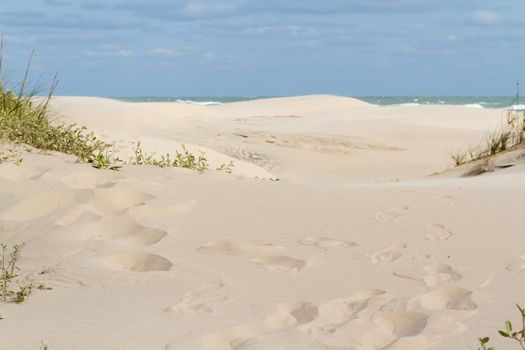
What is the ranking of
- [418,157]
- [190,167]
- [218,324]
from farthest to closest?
[418,157] < [190,167] < [218,324]

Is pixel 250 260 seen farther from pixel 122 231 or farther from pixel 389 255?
pixel 122 231

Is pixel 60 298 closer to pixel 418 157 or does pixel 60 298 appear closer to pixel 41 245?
pixel 41 245

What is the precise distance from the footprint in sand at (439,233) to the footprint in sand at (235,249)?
0.87 m

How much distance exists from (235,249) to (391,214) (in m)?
1.12

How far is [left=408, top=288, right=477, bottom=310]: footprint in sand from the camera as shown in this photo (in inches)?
129

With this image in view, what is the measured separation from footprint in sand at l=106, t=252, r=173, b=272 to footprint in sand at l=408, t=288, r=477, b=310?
126 centimetres

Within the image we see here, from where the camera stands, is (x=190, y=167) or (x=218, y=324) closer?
(x=218, y=324)

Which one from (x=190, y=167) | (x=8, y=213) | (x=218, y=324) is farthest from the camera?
(x=190, y=167)

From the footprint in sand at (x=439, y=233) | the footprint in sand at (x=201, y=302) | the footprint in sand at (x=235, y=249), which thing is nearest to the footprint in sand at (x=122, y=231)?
the footprint in sand at (x=235, y=249)

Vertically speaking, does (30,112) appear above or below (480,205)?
above

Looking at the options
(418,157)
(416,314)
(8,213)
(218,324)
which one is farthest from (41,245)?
(418,157)

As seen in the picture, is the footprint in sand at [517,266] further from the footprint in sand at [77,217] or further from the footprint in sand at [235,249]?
the footprint in sand at [77,217]

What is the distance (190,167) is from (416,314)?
3143 mm

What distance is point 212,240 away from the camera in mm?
4281
